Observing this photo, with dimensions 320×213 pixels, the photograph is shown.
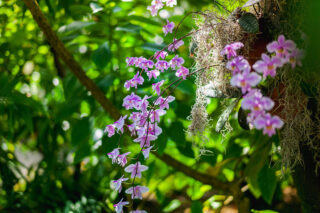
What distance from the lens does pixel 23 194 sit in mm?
1874

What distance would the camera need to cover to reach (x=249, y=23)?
658mm

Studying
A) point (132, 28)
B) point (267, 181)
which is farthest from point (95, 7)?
point (267, 181)

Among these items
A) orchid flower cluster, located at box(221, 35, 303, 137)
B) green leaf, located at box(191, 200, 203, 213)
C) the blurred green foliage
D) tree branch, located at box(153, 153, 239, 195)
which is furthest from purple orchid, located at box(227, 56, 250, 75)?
tree branch, located at box(153, 153, 239, 195)

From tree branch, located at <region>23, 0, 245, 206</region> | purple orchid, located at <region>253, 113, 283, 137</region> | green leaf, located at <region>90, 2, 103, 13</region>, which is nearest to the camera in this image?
purple orchid, located at <region>253, 113, 283, 137</region>

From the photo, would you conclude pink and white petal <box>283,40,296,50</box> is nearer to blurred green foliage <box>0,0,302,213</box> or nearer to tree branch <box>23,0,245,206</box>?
blurred green foliage <box>0,0,302,213</box>

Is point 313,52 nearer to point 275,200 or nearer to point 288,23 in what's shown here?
point 288,23

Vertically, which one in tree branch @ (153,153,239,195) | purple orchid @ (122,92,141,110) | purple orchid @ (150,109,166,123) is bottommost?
tree branch @ (153,153,239,195)

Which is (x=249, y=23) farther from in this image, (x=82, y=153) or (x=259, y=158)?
(x=82, y=153)

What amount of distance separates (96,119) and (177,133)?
1.22ft

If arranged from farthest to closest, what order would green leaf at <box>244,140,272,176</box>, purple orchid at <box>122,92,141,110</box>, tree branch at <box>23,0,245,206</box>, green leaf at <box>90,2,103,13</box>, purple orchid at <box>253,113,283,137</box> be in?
green leaf at <box>90,2,103,13</box>, tree branch at <box>23,0,245,206</box>, green leaf at <box>244,140,272,176</box>, purple orchid at <box>122,92,141,110</box>, purple orchid at <box>253,113,283,137</box>

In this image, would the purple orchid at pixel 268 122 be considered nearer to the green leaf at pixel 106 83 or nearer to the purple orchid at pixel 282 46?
the purple orchid at pixel 282 46

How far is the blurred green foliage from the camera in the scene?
116 centimetres

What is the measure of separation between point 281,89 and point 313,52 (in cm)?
42

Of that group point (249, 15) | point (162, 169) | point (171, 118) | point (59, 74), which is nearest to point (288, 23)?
point (249, 15)
